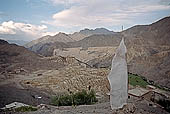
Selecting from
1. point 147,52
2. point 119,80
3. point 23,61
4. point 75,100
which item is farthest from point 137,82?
point 147,52

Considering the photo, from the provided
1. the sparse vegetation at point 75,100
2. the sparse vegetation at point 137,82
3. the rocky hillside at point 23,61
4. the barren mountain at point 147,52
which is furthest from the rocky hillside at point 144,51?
the sparse vegetation at point 75,100

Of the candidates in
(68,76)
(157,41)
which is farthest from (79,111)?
(157,41)

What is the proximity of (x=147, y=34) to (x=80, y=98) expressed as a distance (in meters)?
78.1

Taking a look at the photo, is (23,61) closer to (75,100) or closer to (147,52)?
(147,52)

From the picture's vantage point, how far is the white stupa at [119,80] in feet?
25.0

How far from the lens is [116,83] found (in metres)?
7.63

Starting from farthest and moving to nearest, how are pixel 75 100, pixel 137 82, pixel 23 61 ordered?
pixel 23 61 < pixel 137 82 < pixel 75 100

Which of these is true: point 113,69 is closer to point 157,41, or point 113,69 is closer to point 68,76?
point 68,76

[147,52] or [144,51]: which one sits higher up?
[144,51]

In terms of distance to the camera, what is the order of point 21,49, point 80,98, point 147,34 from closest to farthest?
point 80,98 → point 21,49 → point 147,34

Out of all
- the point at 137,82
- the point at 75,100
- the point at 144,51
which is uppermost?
the point at 144,51

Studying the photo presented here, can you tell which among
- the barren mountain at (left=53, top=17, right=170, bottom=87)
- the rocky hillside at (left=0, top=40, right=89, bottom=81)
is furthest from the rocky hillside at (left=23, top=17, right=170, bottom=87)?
the rocky hillside at (left=0, top=40, right=89, bottom=81)

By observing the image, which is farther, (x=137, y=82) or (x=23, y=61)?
(x=23, y=61)

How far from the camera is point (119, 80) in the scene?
762cm
